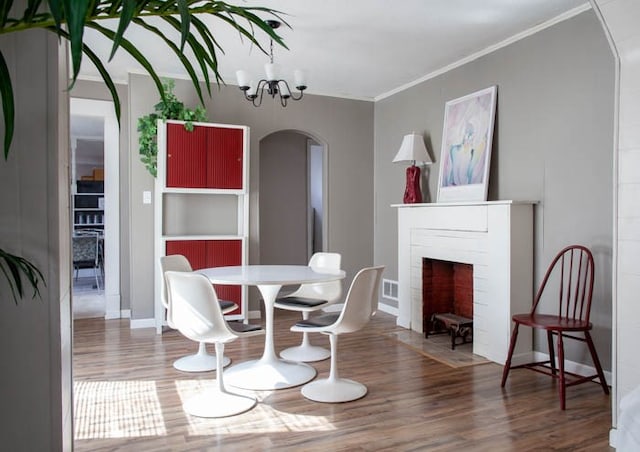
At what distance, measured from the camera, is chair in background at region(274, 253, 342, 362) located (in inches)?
144

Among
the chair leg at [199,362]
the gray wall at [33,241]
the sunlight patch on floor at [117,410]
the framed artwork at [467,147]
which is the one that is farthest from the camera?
the framed artwork at [467,147]

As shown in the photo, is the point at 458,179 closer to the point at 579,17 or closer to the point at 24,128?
the point at 579,17

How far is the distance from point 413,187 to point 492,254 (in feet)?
4.49

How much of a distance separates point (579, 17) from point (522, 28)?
43 cm

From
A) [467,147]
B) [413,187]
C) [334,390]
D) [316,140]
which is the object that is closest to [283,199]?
[316,140]

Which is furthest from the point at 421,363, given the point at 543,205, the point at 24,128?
the point at 24,128

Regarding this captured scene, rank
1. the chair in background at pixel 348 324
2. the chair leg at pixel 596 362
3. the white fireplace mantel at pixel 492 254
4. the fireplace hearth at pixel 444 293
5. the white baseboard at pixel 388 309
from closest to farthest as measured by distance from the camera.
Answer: the chair in background at pixel 348 324 < the chair leg at pixel 596 362 < the white fireplace mantel at pixel 492 254 < the fireplace hearth at pixel 444 293 < the white baseboard at pixel 388 309

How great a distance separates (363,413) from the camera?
8.87 ft

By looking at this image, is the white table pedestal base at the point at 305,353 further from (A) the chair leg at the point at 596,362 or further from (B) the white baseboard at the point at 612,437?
(B) the white baseboard at the point at 612,437

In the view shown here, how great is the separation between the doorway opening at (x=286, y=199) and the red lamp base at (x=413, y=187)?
180cm

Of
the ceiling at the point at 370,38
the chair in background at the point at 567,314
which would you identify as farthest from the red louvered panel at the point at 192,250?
the chair in background at the point at 567,314

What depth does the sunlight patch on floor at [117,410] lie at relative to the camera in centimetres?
249

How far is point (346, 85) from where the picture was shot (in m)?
5.32

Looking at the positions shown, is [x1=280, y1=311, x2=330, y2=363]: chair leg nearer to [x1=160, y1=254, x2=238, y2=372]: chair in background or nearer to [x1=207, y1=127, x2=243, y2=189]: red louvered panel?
[x1=160, y1=254, x2=238, y2=372]: chair in background
